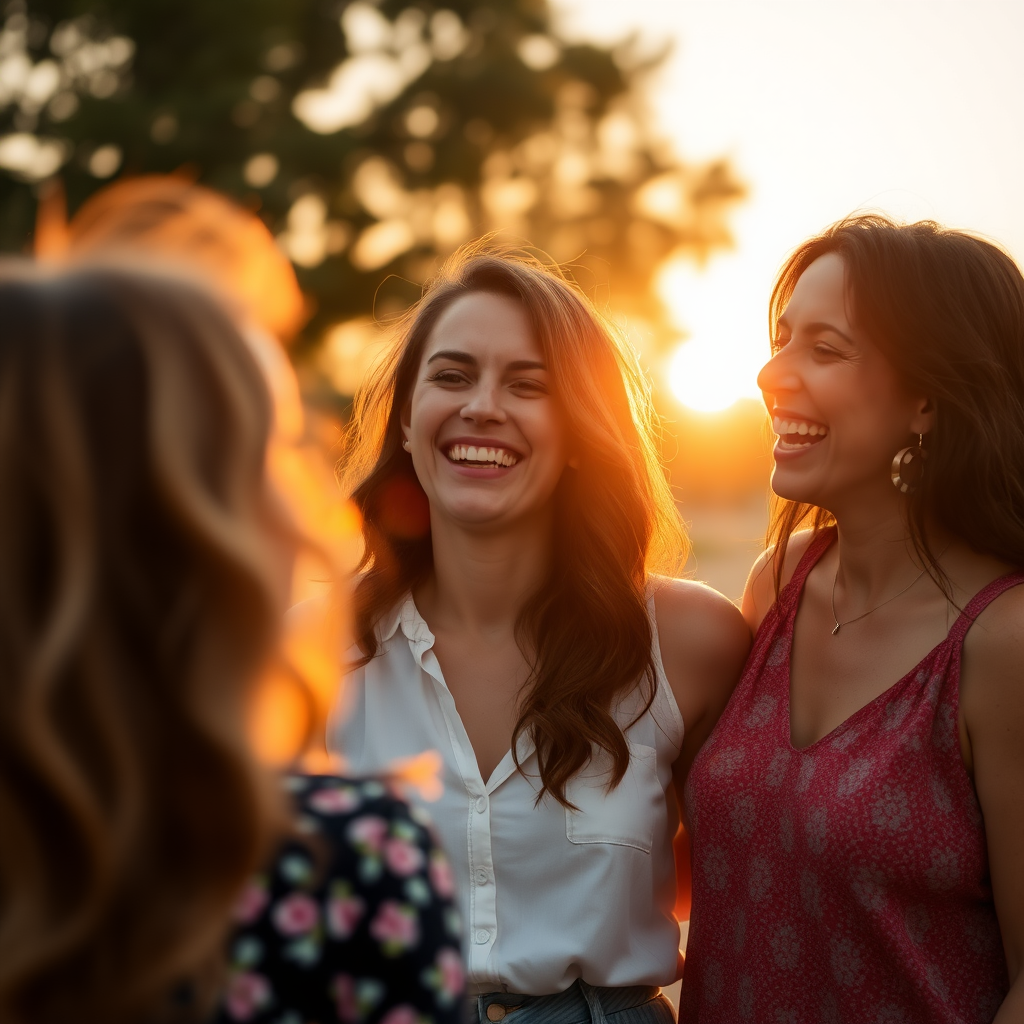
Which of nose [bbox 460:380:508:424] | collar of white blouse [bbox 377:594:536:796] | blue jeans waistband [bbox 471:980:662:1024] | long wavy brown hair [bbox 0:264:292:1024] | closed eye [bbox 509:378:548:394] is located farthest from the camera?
closed eye [bbox 509:378:548:394]

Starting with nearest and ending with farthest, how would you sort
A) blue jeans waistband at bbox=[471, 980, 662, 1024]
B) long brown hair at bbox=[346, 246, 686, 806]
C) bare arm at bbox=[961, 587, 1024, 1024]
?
bare arm at bbox=[961, 587, 1024, 1024] < blue jeans waistband at bbox=[471, 980, 662, 1024] < long brown hair at bbox=[346, 246, 686, 806]

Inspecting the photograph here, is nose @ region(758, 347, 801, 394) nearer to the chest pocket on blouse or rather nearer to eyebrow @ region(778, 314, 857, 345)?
eyebrow @ region(778, 314, 857, 345)

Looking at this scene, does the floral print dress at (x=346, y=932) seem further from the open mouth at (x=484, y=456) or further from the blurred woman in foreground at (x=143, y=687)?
the open mouth at (x=484, y=456)

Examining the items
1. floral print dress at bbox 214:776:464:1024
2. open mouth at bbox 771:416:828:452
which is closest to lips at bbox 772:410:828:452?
open mouth at bbox 771:416:828:452

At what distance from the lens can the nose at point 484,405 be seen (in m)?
3.02

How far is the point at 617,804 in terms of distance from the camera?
271 centimetres

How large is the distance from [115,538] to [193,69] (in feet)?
49.3

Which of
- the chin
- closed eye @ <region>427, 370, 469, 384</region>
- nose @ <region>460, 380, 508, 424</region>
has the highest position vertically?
closed eye @ <region>427, 370, 469, 384</region>

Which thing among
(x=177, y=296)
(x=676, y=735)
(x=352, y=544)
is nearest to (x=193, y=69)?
(x=352, y=544)

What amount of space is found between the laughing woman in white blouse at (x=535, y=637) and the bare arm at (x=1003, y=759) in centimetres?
77

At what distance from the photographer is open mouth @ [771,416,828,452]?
2.79 m

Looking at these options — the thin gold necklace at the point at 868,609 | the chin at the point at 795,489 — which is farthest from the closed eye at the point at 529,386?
the thin gold necklace at the point at 868,609

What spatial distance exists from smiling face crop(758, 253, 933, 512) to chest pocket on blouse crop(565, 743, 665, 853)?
2.70ft

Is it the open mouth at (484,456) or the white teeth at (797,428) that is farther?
the open mouth at (484,456)
